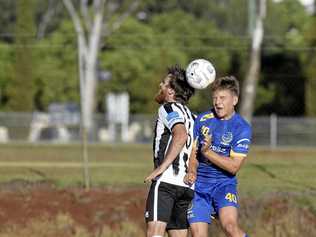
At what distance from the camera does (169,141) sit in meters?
7.98

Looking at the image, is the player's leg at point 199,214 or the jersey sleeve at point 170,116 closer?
the jersey sleeve at point 170,116

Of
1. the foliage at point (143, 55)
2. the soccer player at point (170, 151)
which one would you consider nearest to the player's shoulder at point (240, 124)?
the soccer player at point (170, 151)

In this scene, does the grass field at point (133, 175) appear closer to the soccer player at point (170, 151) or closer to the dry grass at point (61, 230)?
the dry grass at point (61, 230)

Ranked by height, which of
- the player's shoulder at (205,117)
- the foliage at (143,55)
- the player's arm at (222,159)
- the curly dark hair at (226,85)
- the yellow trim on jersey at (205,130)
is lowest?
the player's arm at (222,159)

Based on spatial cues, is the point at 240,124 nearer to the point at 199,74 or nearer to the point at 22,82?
the point at 199,74

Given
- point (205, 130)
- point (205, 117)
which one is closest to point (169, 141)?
point (205, 130)

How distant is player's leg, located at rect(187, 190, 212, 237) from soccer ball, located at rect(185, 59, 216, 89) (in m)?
1.00

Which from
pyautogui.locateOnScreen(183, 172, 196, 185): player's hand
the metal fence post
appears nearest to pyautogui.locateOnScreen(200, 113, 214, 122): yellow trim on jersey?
pyautogui.locateOnScreen(183, 172, 196, 185): player's hand

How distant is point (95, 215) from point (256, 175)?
5.95m

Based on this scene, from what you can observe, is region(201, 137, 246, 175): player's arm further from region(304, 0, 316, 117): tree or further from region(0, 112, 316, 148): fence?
region(304, 0, 316, 117): tree

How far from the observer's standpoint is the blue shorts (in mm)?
8375

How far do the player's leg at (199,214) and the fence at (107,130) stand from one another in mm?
32581

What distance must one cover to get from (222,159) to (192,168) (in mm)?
291

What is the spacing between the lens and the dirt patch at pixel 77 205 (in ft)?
41.2
